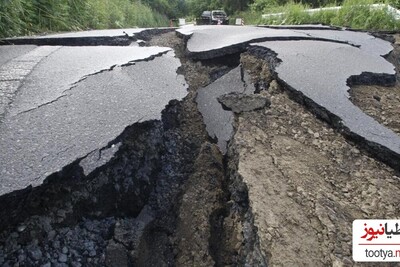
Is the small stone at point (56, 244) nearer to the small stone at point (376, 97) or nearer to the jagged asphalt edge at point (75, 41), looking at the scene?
the small stone at point (376, 97)

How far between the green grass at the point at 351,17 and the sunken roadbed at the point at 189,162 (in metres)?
3.87

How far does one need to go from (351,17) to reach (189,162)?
6528mm

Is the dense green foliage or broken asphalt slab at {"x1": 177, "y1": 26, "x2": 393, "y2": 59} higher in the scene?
broken asphalt slab at {"x1": 177, "y1": 26, "x2": 393, "y2": 59}

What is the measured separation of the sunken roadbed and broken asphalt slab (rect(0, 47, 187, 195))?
0.01 meters

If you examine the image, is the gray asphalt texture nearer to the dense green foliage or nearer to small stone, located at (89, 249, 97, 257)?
small stone, located at (89, 249, 97, 257)

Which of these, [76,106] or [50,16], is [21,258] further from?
[50,16]

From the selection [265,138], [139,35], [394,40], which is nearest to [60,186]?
[265,138]

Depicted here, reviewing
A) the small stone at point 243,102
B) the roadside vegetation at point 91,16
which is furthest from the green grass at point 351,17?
the small stone at point 243,102

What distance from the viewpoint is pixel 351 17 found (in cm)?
734

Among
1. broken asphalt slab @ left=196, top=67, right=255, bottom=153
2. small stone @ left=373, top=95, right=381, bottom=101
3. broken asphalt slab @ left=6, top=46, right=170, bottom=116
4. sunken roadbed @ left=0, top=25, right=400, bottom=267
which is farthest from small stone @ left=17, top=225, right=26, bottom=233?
small stone @ left=373, top=95, right=381, bottom=101

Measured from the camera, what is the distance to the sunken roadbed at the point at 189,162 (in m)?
1.57

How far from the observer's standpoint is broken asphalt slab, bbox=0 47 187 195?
5.59 feet

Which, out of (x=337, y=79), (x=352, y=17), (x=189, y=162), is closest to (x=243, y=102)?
(x=189, y=162)

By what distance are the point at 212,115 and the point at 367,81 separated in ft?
5.29
